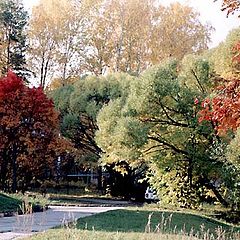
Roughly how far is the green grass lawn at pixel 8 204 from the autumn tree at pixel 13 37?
18.3 meters

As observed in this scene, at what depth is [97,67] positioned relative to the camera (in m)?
30.5

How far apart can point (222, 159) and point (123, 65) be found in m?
15.7

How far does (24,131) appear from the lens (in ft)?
72.7

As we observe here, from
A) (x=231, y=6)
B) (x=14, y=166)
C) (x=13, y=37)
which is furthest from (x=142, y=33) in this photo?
(x=231, y=6)

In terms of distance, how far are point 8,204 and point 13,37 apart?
20101 millimetres

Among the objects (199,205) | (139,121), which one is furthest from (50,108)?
(199,205)

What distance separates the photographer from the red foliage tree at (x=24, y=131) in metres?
21.5

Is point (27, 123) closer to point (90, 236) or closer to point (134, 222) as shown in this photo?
point (134, 222)

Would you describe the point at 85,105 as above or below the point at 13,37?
below

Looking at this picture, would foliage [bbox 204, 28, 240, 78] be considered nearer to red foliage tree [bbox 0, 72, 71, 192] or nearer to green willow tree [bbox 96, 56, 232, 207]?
green willow tree [bbox 96, 56, 232, 207]

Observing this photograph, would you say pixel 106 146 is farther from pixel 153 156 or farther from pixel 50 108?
pixel 50 108

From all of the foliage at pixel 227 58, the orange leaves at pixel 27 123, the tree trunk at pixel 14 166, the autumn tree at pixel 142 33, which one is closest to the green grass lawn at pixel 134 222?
the foliage at pixel 227 58

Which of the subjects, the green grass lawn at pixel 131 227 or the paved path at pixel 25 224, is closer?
the paved path at pixel 25 224

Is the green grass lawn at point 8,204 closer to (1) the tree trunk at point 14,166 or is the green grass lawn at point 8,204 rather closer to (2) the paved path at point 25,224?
(2) the paved path at point 25,224
